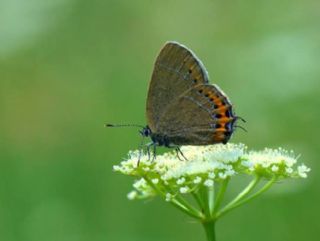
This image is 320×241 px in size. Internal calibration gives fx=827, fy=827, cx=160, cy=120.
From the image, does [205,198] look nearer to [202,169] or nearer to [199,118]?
[202,169]

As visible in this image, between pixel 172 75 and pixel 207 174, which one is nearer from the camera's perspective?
pixel 207 174

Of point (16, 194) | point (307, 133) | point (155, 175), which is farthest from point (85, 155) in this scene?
point (155, 175)

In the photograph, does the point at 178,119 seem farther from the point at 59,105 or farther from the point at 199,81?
the point at 59,105

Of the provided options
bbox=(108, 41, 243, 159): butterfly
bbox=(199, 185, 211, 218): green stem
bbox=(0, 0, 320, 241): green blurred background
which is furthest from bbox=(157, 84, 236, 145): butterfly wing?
bbox=(0, 0, 320, 241): green blurred background

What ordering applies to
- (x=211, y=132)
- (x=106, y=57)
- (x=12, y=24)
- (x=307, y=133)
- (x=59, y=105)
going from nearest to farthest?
(x=211, y=132) → (x=307, y=133) → (x=12, y=24) → (x=59, y=105) → (x=106, y=57)

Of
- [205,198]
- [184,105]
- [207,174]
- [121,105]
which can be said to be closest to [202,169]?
[207,174]

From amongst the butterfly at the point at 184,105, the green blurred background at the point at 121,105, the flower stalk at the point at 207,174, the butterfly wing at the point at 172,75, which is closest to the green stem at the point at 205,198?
the flower stalk at the point at 207,174
